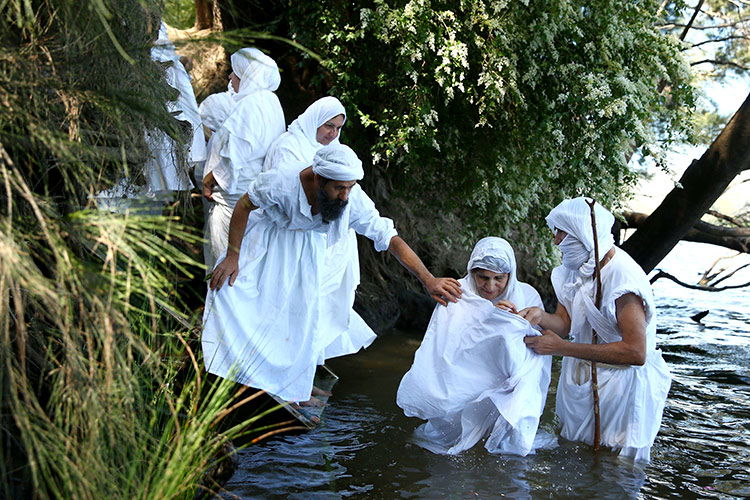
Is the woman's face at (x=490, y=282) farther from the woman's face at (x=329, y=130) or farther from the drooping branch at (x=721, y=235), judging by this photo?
the drooping branch at (x=721, y=235)

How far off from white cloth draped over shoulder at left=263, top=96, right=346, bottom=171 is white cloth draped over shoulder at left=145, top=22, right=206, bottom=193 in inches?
28.8

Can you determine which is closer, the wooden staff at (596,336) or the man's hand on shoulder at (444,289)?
the wooden staff at (596,336)

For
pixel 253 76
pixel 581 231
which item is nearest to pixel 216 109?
pixel 253 76

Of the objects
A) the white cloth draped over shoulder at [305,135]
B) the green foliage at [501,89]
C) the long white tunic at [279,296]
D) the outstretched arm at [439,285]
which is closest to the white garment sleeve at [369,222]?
the long white tunic at [279,296]

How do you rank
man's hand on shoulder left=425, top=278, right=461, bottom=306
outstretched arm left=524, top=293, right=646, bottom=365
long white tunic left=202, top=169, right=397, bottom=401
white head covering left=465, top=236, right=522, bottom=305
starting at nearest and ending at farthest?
outstretched arm left=524, top=293, right=646, bottom=365, white head covering left=465, top=236, right=522, bottom=305, man's hand on shoulder left=425, top=278, right=461, bottom=306, long white tunic left=202, top=169, right=397, bottom=401

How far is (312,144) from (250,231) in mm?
1494

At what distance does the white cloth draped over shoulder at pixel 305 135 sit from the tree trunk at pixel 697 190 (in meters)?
4.89

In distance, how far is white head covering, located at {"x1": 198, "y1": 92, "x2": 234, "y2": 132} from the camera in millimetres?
7891

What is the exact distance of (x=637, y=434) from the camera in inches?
211

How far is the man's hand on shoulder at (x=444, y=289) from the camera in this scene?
222 inches

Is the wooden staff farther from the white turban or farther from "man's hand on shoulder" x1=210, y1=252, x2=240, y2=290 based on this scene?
"man's hand on shoulder" x1=210, y1=252, x2=240, y2=290

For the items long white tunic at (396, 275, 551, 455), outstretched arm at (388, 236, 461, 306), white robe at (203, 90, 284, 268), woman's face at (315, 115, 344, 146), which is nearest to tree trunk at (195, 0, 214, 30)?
white robe at (203, 90, 284, 268)

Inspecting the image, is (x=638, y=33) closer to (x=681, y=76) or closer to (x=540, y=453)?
(x=681, y=76)

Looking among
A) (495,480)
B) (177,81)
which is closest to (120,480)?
(495,480)
